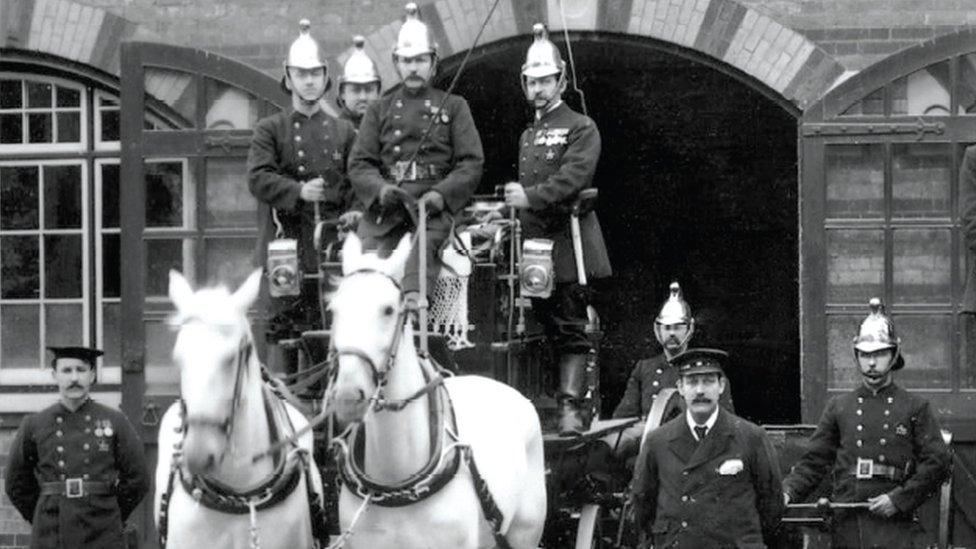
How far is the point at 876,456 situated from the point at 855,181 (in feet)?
8.22

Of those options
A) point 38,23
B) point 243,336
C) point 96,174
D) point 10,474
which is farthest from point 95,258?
point 243,336

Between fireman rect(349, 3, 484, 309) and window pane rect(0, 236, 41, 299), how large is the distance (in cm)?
472

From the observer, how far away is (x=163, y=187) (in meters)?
12.9

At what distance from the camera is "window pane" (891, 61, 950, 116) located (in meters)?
12.6

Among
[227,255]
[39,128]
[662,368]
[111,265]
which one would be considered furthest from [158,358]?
[662,368]

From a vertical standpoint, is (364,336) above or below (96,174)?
below

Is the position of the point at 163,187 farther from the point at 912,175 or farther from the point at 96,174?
the point at 912,175

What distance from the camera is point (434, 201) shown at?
9.63m

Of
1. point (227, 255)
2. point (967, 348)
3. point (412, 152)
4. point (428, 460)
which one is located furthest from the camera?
point (227, 255)

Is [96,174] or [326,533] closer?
[326,533]

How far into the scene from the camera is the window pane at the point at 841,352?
1261 cm

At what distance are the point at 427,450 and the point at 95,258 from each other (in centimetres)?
635

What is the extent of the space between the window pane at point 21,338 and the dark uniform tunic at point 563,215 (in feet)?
15.5

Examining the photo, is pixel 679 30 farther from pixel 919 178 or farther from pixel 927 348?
pixel 927 348
